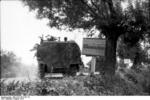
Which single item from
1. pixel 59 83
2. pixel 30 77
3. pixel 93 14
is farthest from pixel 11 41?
pixel 93 14

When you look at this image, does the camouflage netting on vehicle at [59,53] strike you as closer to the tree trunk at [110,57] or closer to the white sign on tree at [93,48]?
the white sign on tree at [93,48]

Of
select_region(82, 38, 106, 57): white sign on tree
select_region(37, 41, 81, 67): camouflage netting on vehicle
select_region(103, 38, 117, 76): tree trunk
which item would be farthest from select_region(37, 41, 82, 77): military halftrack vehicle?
select_region(103, 38, 117, 76): tree trunk

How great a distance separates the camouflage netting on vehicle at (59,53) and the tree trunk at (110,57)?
80 cm

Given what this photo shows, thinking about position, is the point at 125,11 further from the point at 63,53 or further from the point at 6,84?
the point at 6,84

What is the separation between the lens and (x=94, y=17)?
17.4 feet

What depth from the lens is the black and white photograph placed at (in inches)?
181

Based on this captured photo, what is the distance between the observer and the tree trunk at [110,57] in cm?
505


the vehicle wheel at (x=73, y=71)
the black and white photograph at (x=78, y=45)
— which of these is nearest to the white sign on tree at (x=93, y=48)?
the black and white photograph at (x=78, y=45)

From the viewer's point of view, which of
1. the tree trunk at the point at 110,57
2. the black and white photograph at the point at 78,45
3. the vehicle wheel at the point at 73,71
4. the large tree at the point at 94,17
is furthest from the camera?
the large tree at the point at 94,17

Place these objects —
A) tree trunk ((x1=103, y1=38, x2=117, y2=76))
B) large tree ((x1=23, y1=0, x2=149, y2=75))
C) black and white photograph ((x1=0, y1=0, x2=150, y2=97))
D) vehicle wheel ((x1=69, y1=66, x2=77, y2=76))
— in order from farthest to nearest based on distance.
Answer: large tree ((x1=23, y1=0, x2=149, y2=75)) → tree trunk ((x1=103, y1=38, x2=117, y2=76)) → vehicle wheel ((x1=69, y1=66, x2=77, y2=76)) → black and white photograph ((x1=0, y1=0, x2=150, y2=97))

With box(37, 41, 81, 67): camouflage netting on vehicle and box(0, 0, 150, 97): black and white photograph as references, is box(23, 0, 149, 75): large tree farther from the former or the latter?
box(37, 41, 81, 67): camouflage netting on vehicle

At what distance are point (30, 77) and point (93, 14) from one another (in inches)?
93.3

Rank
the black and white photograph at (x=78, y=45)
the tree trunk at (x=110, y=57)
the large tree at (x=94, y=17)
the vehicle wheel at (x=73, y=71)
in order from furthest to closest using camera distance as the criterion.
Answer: the large tree at (x=94, y=17) → the tree trunk at (x=110, y=57) → the vehicle wheel at (x=73, y=71) → the black and white photograph at (x=78, y=45)

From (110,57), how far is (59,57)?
1.38 metres
